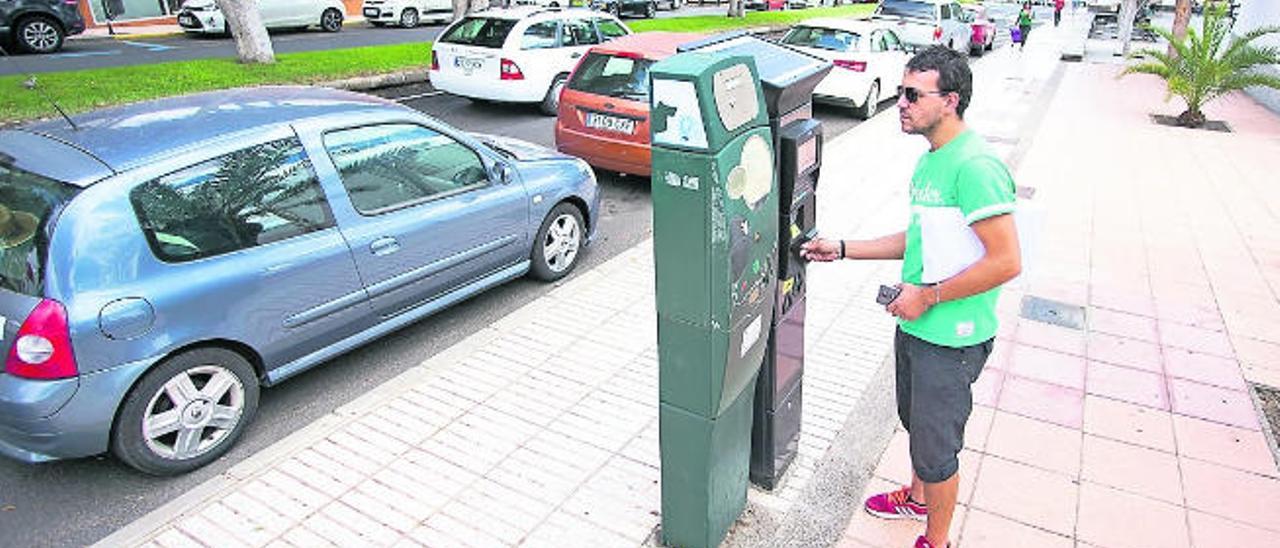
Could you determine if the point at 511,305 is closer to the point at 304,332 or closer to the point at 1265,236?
the point at 304,332

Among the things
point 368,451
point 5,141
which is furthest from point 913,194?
point 5,141

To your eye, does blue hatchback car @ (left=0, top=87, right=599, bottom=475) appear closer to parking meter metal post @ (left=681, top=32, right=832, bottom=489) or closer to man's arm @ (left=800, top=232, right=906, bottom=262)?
parking meter metal post @ (left=681, top=32, right=832, bottom=489)

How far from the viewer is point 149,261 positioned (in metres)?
3.22

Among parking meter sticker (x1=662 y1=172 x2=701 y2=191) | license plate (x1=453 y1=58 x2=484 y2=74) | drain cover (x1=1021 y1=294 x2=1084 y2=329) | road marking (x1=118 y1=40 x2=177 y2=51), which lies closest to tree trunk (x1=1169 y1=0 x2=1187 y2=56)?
license plate (x1=453 y1=58 x2=484 y2=74)

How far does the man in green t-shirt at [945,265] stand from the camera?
233 centimetres

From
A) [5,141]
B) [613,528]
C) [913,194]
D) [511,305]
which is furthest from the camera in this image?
[511,305]

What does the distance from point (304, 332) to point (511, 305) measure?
5.16 ft

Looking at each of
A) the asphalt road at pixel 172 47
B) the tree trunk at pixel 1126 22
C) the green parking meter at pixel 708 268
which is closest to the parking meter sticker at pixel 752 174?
the green parking meter at pixel 708 268

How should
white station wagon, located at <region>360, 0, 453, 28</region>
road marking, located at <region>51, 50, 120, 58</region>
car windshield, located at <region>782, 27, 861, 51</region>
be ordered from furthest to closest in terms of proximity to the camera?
1. white station wagon, located at <region>360, 0, 453, 28</region>
2. road marking, located at <region>51, 50, 120, 58</region>
3. car windshield, located at <region>782, 27, 861, 51</region>

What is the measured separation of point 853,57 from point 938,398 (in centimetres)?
991

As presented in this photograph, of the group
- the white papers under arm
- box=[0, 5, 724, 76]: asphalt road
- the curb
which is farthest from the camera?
box=[0, 5, 724, 76]: asphalt road

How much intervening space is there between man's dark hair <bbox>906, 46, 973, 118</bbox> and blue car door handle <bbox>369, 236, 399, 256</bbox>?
2.75 meters

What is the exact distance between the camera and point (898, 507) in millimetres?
3156

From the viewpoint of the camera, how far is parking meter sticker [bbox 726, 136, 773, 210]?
2.36 meters
